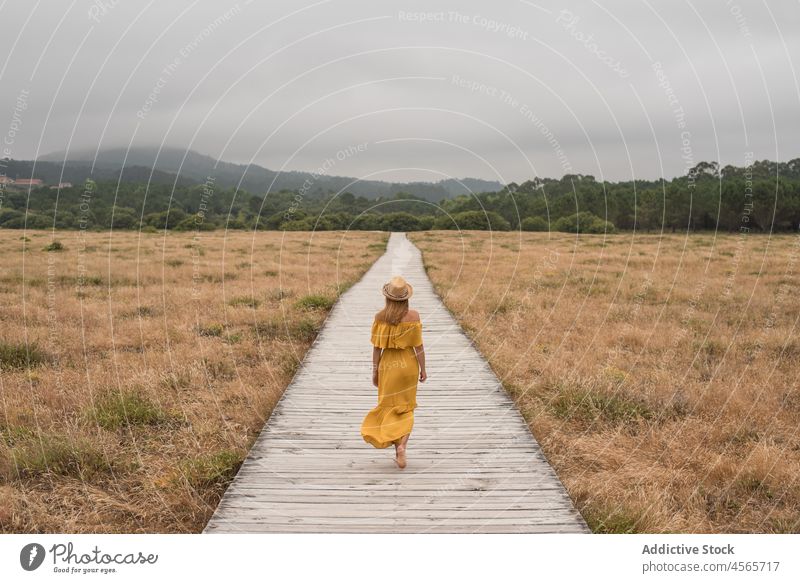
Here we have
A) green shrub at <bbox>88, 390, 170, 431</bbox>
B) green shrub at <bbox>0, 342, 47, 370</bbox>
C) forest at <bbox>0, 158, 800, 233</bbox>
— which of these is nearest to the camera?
green shrub at <bbox>88, 390, 170, 431</bbox>

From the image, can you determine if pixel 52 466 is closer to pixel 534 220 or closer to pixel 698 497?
pixel 698 497

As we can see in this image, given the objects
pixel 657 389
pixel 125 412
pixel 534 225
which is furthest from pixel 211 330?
pixel 534 225

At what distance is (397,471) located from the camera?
575 centimetres

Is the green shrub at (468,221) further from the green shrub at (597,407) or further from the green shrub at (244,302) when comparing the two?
the green shrub at (597,407)

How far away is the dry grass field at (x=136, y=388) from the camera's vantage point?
18.2ft

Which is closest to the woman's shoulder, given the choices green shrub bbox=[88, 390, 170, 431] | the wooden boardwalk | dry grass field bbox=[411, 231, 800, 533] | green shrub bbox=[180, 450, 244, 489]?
the wooden boardwalk

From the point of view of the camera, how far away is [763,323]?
13727 millimetres

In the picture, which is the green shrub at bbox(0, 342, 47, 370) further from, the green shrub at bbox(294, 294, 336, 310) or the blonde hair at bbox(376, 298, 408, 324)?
the blonde hair at bbox(376, 298, 408, 324)

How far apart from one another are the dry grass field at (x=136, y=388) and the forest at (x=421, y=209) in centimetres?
3105

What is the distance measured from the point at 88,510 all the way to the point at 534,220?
70.0 m

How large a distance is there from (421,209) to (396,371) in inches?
2300

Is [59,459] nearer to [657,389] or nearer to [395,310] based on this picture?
[395,310]

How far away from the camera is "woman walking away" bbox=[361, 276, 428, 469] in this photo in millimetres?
5832

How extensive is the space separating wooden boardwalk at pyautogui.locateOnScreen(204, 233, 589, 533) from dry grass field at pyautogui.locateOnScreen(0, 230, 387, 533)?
44 centimetres
